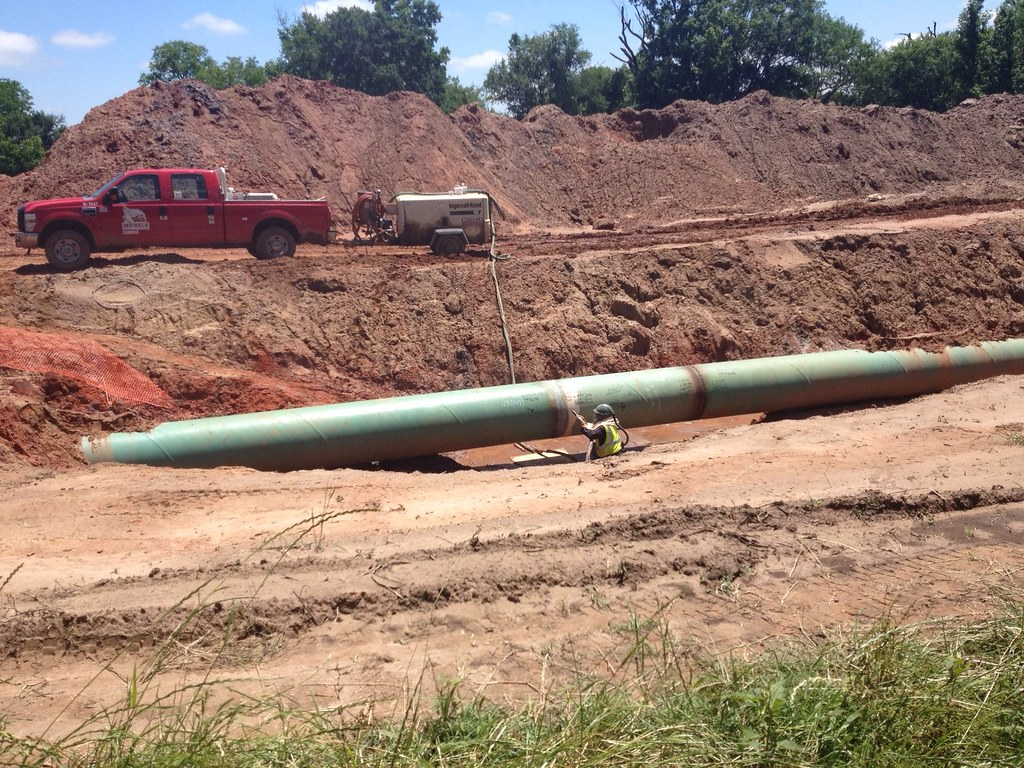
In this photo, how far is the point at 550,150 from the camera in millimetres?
30594

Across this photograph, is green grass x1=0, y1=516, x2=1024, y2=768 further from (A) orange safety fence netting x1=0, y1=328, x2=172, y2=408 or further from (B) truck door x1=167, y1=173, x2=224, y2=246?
(B) truck door x1=167, y1=173, x2=224, y2=246

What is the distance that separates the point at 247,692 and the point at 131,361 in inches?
339

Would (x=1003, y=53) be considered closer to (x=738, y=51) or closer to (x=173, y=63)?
(x=738, y=51)

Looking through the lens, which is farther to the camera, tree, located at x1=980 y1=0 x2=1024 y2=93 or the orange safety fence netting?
tree, located at x1=980 y1=0 x2=1024 y2=93

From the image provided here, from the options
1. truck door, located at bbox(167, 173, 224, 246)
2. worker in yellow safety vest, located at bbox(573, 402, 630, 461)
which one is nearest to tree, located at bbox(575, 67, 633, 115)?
truck door, located at bbox(167, 173, 224, 246)

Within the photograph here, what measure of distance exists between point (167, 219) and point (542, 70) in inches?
1479

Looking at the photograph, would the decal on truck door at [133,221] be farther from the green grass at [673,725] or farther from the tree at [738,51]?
the tree at [738,51]

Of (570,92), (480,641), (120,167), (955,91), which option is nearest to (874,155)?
(955,91)

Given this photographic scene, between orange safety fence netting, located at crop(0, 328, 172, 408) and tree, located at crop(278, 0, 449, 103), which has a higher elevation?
tree, located at crop(278, 0, 449, 103)

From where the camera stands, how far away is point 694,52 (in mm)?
41188

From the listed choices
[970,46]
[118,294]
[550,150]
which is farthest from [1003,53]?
[118,294]

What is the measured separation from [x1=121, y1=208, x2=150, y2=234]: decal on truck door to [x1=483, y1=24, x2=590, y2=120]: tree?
34997mm

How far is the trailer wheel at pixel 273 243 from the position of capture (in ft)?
56.2

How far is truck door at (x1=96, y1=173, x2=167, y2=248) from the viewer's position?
15.9m
